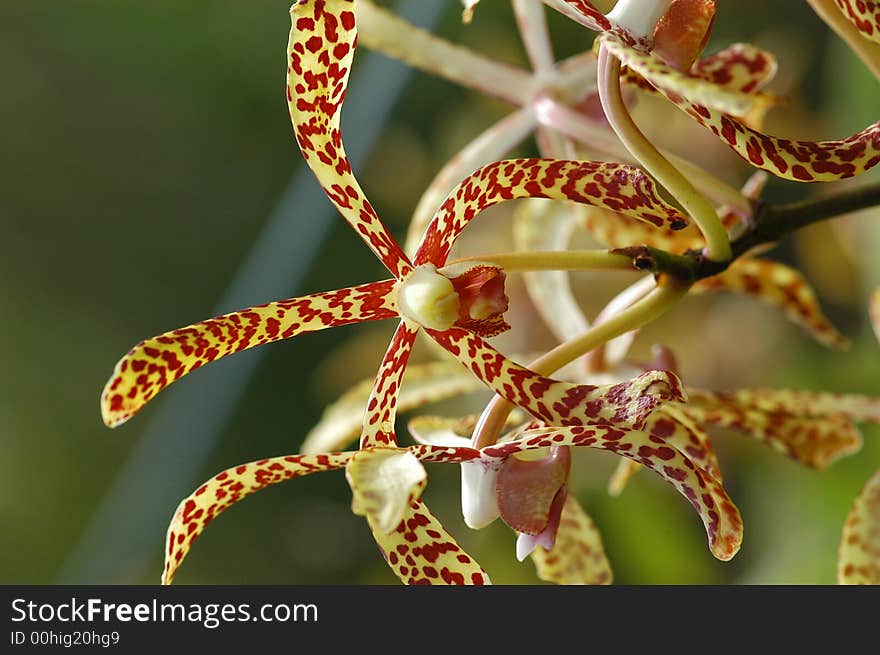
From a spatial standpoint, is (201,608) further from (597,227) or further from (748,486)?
(748,486)

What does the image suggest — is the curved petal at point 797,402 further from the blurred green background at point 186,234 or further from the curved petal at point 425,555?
the blurred green background at point 186,234

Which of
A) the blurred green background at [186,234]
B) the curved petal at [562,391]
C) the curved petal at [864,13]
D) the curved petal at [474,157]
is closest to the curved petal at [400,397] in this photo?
the curved petal at [474,157]

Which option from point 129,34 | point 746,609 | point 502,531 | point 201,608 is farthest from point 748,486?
point 129,34

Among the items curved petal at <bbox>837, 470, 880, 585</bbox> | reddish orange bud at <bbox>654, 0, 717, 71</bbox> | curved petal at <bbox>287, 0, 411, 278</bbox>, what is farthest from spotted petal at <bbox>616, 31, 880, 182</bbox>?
curved petal at <bbox>837, 470, 880, 585</bbox>

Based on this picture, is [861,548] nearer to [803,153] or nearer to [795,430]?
[795,430]

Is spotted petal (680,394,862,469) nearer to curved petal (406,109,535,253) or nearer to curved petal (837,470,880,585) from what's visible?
curved petal (837,470,880,585)
